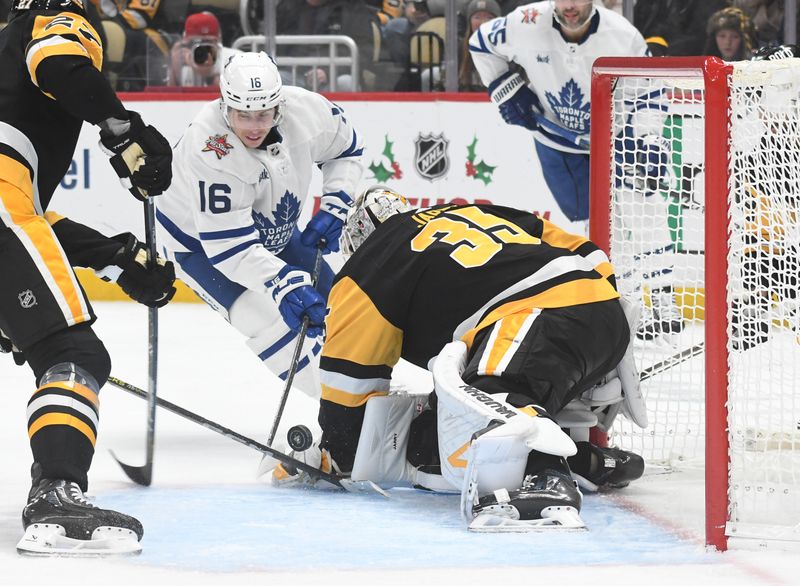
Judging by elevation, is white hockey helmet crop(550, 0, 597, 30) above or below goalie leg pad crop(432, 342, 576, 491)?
above

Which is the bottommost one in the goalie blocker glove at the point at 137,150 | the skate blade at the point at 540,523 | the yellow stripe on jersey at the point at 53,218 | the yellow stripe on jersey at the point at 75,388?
the skate blade at the point at 540,523

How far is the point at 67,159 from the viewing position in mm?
2732

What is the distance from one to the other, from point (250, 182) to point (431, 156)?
253 cm

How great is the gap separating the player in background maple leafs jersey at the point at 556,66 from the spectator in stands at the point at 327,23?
41.1 inches

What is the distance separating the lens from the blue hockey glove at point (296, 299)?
3.46m

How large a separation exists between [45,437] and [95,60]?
0.72m

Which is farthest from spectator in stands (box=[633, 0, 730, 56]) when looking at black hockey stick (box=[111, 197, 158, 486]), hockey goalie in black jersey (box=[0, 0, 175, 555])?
hockey goalie in black jersey (box=[0, 0, 175, 555])

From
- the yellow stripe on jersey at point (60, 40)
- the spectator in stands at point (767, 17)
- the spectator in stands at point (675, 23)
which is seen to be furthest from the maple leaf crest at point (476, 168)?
the yellow stripe on jersey at point (60, 40)

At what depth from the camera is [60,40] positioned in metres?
2.52

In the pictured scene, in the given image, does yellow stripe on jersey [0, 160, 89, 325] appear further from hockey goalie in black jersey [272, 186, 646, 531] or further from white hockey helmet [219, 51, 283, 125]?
white hockey helmet [219, 51, 283, 125]

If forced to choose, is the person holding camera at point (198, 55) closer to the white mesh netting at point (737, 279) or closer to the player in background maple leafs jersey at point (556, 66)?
the player in background maple leafs jersey at point (556, 66)

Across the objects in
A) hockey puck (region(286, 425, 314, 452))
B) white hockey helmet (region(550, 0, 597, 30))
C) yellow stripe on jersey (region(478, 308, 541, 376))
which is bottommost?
hockey puck (region(286, 425, 314, 452))

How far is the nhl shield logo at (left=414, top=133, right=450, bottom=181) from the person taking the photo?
6.11 metres

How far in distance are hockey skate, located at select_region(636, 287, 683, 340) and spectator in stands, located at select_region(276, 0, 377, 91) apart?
298cm
